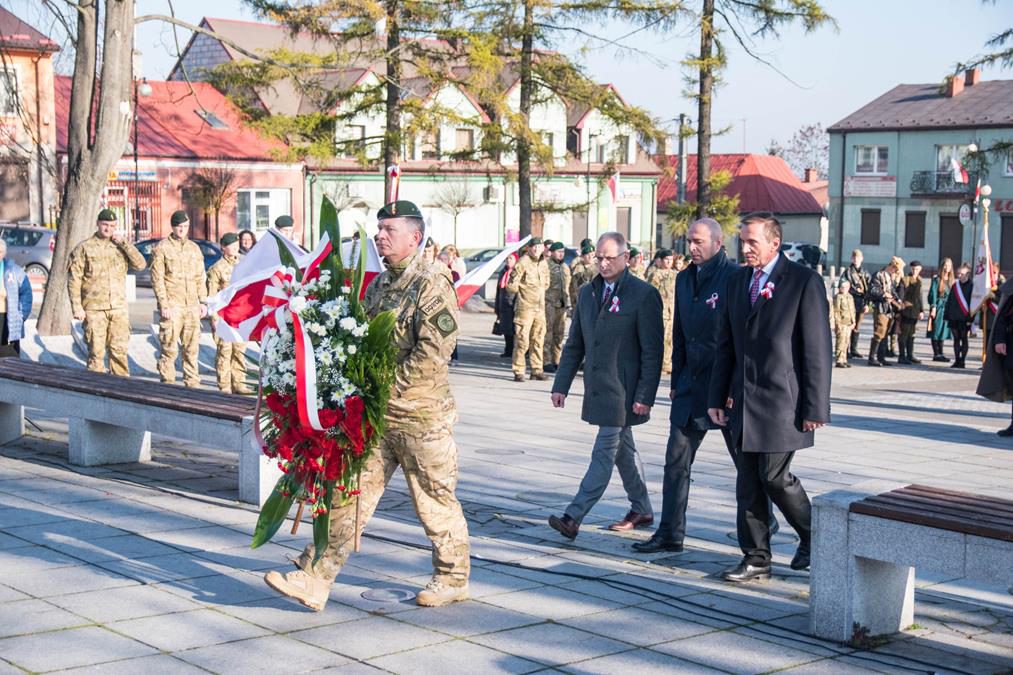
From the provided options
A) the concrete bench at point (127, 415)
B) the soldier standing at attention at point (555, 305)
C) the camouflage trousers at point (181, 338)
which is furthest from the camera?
the soldier standing at attention at point (555, 305)

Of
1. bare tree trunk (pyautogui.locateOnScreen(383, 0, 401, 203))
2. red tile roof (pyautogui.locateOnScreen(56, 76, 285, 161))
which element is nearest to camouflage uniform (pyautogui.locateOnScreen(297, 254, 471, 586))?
bare tree trunk (pyautogui.locateOnScreen(383, 0, 401, 203))

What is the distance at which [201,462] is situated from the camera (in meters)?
10.2

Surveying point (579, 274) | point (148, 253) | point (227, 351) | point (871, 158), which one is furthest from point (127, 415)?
point (871, 158)

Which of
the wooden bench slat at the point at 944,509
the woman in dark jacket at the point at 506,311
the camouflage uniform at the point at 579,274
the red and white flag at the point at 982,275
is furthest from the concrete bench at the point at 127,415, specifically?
the red and white flag at the point at 982,275

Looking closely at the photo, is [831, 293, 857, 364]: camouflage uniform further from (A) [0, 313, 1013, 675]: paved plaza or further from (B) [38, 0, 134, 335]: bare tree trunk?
(B) [38, 0, 134, 335]: bare tree trunk

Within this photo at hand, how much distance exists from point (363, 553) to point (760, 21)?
17530mm

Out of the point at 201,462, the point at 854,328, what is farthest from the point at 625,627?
the point at 854,328

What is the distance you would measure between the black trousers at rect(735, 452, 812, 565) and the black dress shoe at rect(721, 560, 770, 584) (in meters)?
0.03

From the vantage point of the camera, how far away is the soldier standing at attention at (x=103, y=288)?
13.5m

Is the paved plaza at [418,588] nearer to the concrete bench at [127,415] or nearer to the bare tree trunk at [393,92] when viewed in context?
the concrete bench at [127,415]

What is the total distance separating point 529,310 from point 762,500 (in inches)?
420

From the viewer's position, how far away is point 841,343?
20.8 metres

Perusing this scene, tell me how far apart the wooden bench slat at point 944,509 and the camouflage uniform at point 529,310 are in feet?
37.4

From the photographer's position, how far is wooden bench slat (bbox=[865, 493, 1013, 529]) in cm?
529
